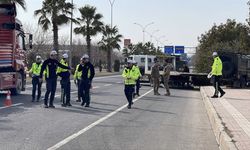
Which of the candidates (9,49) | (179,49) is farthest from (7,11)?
(179,49)

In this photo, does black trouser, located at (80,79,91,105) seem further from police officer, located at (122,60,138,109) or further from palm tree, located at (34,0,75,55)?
palm tree, located at (34,0,75,55)

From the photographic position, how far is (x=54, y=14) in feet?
167

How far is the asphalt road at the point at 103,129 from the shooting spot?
33.1 feet

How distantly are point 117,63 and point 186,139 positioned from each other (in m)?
85.6

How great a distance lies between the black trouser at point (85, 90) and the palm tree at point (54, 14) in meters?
32.2

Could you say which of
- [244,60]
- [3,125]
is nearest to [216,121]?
[3,125]

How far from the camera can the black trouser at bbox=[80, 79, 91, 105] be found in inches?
729

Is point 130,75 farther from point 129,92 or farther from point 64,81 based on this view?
point 64,81

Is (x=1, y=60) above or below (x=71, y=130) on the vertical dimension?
above

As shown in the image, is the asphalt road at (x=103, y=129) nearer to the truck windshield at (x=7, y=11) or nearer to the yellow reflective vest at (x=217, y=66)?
the yellow reflective vest at (x=217, y=66)

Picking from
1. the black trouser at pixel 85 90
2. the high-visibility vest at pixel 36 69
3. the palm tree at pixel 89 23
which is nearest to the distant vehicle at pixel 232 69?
the high-visibility vest at pixel 36 69

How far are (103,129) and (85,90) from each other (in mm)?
6425

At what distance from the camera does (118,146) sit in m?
9.92

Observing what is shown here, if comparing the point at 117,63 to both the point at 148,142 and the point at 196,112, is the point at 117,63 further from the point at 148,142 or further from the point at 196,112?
the point at 148,142
